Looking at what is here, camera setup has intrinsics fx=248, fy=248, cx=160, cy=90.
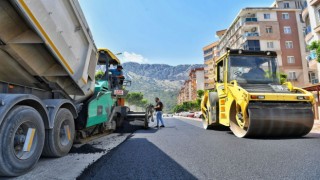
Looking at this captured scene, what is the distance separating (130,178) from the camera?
2666 mm

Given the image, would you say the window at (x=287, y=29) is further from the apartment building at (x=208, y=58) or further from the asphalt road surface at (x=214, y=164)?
the asphalt road surface at (x=214, y=164)

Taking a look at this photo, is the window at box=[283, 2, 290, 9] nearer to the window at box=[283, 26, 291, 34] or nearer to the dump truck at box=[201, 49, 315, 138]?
the window at box=[283, 26, 291, 34]

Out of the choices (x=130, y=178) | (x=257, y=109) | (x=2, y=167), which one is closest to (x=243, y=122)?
(x=257, y=109)

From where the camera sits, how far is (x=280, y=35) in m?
39.6

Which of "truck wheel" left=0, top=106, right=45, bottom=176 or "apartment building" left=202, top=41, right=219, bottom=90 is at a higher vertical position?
"apartment building" left=202, top=41, right=219, bottom=90

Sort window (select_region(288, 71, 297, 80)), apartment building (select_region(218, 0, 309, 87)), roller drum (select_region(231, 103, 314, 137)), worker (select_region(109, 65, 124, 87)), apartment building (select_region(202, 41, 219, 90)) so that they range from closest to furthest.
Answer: roller drum (select_region(231, 103, 314, 137)), worker (select_region(109, 65, 124, 87)), window (select_region(288, 71, 297, 80)), apartment building (select_region(218, 0, 309, 87)), apartment building (select_region(202, 41, 219, 90))

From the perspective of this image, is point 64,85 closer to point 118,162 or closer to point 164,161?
point 118,162

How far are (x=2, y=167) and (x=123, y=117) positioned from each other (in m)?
6.55

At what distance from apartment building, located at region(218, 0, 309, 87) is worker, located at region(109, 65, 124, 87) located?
34.8 metres

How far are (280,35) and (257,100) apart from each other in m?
39.1

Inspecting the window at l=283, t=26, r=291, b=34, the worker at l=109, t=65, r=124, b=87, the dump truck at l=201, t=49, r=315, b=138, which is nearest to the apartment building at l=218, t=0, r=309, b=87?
the window at l=283, t=26, r=291, b=34

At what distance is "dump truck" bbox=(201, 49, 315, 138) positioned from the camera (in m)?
5.43

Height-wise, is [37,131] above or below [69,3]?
Result: below

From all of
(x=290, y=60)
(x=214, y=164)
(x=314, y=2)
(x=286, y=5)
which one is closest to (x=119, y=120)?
(x=214, y=164)
